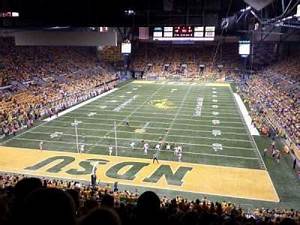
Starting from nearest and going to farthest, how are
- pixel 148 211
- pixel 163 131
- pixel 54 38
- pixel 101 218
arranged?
1. pixel 101 218
2. pixel 148 211
3. pixel 54 38
4. pixel 163 131

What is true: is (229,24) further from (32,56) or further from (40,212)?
(40,212)

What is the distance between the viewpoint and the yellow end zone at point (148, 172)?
19422 millimetres

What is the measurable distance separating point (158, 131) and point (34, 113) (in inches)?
450

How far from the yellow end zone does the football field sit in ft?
0.19

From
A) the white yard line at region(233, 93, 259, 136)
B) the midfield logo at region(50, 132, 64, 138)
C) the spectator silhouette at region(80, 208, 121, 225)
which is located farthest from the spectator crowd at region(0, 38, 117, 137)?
the spectator silhouette at region(80, 208, 121, 225)

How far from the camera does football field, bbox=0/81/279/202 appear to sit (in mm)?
20938

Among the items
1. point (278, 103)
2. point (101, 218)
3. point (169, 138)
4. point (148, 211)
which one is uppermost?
point (101, 218)

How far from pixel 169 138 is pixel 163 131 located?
6.77 ft

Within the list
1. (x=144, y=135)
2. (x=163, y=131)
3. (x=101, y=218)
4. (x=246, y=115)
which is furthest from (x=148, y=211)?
(x=246, y=115)

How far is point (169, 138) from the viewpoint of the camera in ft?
92.5

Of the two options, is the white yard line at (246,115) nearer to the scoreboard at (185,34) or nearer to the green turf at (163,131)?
the green turf at (163,131)

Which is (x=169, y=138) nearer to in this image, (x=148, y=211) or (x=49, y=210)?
(x=148, y=211)

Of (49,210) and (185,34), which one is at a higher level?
(185,34)

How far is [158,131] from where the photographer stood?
1187 inches
